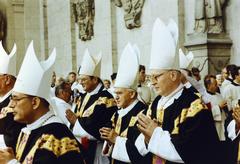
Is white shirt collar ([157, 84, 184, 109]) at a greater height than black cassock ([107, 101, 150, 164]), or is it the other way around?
white shirt collar ([157, 84, 184, 109])

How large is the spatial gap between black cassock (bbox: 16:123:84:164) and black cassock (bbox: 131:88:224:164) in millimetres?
838

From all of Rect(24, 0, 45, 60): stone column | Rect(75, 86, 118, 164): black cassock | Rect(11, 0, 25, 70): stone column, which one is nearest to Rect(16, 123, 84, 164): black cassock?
Rect(75, 86, 118, 164): black cassock

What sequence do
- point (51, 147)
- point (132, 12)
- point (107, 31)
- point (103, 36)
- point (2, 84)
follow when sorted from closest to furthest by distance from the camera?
point (51, 147)
point (2, 84)
point (132, 12)
point (107, 31)
point (103, 36)

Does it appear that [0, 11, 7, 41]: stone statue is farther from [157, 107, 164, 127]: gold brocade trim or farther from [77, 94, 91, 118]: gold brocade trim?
[157, 107, 164, 127]: gold brocade trim

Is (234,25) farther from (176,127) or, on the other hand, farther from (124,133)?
(176,127)

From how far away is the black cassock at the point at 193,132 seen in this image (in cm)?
399

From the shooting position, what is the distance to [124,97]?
5387 mm

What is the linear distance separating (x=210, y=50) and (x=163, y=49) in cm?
567

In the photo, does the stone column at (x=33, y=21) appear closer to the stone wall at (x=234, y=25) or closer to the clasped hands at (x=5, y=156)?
the stone wall at (x=234, y=25)

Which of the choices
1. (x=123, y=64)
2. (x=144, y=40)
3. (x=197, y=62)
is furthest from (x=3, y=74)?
(x=144, y=40)

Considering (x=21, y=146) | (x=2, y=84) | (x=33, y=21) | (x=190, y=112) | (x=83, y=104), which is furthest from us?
(x=33, y=21)

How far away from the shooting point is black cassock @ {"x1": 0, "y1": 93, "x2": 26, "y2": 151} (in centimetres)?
442


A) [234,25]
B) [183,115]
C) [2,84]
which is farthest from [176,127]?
[234,25]

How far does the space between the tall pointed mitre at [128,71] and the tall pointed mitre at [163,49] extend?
2.61ft
